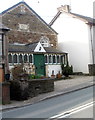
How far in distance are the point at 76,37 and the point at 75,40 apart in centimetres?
39

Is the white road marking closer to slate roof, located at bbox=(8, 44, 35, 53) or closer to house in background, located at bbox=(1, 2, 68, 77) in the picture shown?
house in background, located at bbox=(1, 2, 68, 77)

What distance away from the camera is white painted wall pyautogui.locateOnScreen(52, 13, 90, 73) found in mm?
33062

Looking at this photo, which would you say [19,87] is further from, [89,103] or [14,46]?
[14,46]

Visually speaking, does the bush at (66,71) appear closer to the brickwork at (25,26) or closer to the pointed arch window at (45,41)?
the pointed arch window at (45,41)

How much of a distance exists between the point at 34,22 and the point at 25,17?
50.8 inches

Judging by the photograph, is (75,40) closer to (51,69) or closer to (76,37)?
(76,37)

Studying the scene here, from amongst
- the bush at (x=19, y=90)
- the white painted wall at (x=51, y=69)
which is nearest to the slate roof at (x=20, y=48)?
the white painted wall at (x=51, y=69)

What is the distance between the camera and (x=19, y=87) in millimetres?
18938

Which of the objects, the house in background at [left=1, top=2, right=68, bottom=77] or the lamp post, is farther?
the house in background at [left=1, top=2, right=68, bottom=77]

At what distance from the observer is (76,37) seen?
34.1 meters

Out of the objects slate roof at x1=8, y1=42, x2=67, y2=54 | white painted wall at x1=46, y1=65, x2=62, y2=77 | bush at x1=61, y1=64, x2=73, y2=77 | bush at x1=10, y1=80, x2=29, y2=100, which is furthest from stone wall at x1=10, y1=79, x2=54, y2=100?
bush at x1=61, y1=64, x2=73, y2=77

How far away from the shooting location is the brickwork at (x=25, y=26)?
98.5 ft

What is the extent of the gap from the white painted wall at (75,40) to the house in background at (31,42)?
1.77m

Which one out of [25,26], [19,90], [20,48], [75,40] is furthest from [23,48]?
[19,90]
